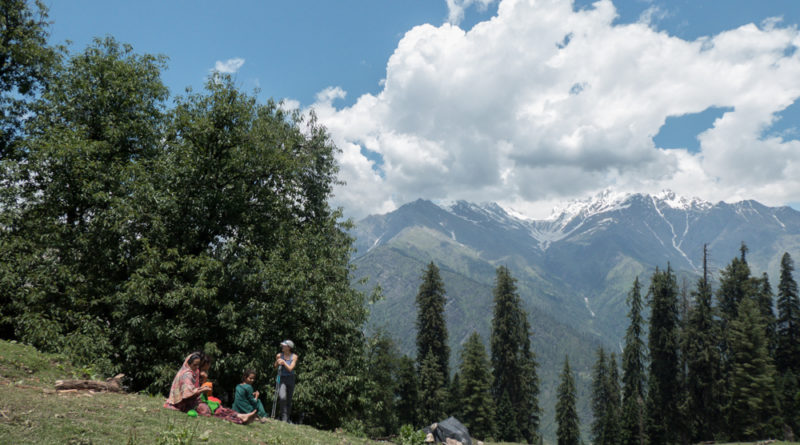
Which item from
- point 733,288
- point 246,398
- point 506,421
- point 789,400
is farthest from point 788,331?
point 246,398

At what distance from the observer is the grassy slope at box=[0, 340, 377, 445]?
280 inches

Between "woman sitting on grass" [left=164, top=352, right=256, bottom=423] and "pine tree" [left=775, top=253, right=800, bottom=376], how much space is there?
5841cm

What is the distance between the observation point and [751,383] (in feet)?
132

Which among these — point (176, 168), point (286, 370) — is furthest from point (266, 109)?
point (286, 370)

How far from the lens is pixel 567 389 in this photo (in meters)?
63.6

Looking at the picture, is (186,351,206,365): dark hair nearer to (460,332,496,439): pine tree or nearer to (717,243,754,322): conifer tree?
(460,332,496,439): pine tree

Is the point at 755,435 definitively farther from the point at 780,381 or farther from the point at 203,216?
the point at 203,216

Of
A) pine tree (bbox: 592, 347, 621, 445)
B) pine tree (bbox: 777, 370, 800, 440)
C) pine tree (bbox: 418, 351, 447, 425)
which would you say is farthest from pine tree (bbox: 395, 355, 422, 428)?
pine tree (bbox: 777, 370, 800, 440)

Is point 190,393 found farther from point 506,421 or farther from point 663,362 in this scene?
point 663,362

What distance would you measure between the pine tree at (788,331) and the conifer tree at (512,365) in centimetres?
2670

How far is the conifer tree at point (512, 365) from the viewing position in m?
54.5

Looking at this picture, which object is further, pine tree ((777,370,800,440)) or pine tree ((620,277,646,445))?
pine tree ((620,277,646,445))

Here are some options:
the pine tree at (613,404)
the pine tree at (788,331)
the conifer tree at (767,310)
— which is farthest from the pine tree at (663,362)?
the pine tree at (788,331)

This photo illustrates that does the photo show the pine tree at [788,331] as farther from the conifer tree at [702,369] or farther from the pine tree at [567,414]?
the pine tree at [567,414]
